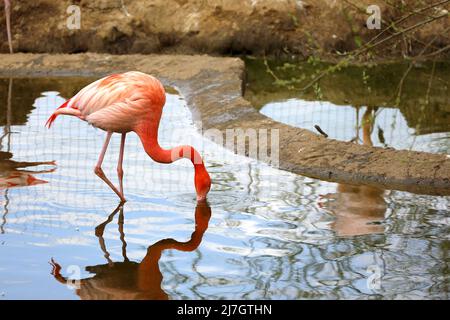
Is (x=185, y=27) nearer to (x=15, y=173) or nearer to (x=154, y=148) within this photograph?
(x=15, y=173)

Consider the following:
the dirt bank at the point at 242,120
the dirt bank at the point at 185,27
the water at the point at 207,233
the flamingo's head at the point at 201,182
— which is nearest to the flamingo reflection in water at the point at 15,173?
the water at the point at 207,233

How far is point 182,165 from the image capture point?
7664 mm

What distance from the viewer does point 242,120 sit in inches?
356

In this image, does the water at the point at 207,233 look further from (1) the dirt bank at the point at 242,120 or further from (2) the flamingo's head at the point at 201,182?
(1) the dirt bank at the point at 242,120

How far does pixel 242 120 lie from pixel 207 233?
326cm

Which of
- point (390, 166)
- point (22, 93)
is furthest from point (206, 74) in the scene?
point (390, 166)

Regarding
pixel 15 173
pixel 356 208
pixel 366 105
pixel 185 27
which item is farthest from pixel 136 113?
pixel 185 27

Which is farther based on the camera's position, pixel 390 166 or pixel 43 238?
pixel 390 166

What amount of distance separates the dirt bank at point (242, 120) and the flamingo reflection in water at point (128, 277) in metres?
1.95

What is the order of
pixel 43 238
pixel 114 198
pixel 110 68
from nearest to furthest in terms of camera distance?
pixel 43 238, pixel 114 198, pixel 110 68

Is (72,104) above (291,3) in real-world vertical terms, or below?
below
